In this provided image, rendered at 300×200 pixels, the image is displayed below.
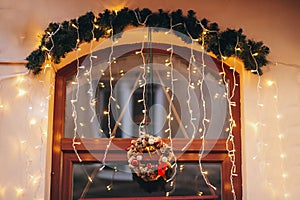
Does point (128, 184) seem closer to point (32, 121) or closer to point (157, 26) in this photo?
point (32, 121)

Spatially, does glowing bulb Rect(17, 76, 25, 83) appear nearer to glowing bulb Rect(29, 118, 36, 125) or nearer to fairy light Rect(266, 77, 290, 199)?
glowing bulb Rect(29, 118, 36, 125)

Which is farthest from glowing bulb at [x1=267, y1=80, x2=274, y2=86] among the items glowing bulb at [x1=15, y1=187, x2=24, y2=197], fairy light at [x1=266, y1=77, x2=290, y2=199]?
glowing bulb at [x1=15, y1=187, x2=24, y2=197]

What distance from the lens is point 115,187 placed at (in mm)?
2703

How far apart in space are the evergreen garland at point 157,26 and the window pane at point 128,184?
0.73 m

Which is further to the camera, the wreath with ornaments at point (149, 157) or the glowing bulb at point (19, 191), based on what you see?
the wreath with ornaments at point (149, 157)

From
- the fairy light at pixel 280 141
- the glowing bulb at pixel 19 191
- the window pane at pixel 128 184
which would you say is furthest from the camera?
the window pane at pixel 128 184

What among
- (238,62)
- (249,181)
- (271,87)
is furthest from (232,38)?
(249,181)

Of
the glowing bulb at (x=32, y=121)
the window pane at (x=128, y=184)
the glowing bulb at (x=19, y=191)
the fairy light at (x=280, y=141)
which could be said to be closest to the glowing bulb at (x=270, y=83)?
the fairy light at (x=280, y=141)

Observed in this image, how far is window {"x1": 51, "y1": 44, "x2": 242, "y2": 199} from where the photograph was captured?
270 cm

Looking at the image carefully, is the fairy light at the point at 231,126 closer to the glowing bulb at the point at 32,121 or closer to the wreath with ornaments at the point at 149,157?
the wreath with ornaments at the point at 149,157

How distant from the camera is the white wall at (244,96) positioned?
251 centimetres

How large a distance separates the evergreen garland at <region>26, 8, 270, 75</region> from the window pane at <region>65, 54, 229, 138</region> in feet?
0.76

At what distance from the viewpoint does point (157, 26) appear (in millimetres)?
2709

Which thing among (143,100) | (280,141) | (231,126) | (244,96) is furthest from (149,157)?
(280,141)
